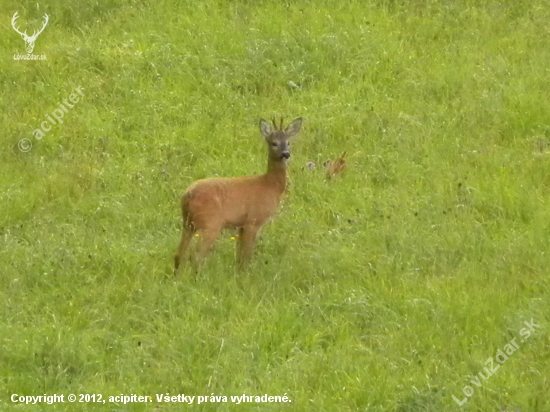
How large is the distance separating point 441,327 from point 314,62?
558 centimetres

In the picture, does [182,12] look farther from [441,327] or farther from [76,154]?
[441,327]

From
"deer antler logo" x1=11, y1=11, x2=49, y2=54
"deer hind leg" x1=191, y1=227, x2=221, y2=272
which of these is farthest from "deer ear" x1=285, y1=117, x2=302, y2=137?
"deer antler logo" x1=11, y1=11, x2=49, y2=54

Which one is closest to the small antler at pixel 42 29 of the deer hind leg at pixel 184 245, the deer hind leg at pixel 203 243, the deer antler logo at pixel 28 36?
the deer antler logo at pixel 28 36

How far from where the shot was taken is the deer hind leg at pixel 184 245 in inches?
353

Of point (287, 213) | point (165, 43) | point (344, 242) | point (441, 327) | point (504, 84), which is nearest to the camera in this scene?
point (441, 327)

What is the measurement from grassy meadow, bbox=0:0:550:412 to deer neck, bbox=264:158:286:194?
0.46 metres

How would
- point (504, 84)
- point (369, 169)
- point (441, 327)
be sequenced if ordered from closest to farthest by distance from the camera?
point (441, 327)
point (369, 169)
point (504, 84)

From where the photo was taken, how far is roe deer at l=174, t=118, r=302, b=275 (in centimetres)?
886

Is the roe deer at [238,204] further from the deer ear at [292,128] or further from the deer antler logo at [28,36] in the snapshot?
the deer antler logo at [28,36]

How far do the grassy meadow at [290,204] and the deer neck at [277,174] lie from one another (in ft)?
1.51

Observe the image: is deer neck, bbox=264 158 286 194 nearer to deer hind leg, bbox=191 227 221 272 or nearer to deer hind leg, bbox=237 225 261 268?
deer hind leg, bbox=237 225 261 268

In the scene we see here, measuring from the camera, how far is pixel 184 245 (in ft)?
29.5

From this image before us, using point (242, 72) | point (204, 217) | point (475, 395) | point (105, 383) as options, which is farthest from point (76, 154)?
point (475, 395)

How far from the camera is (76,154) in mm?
11477
